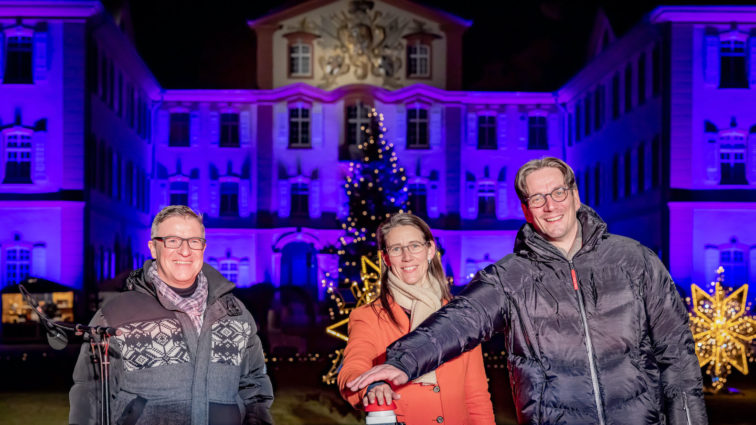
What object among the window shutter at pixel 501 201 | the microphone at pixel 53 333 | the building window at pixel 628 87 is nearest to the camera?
the microphone at pixel 53 333

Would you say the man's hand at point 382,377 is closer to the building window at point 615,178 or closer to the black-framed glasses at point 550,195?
the black-framed glasses at point 550,195

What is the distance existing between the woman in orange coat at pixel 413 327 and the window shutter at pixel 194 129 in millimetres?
32964

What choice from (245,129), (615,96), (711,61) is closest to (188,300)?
(711,61)

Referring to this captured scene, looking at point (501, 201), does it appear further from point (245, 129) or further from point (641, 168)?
point (245, 129)

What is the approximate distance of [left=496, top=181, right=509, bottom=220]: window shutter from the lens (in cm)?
3691

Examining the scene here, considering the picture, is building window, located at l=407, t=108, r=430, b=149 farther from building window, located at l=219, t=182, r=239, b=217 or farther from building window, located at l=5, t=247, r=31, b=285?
building window, located at l=5, t=247, r=31, b=285

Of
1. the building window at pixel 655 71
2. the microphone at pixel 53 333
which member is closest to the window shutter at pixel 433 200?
the building window at pixel 655 71

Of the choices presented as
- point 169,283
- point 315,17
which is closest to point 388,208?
point 315,17

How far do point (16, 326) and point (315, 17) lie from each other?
1892 centimetres

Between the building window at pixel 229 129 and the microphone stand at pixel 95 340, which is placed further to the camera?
the building window at pixel 229 129

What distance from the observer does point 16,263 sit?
83.1 feet

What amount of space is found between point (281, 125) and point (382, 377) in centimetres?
3343

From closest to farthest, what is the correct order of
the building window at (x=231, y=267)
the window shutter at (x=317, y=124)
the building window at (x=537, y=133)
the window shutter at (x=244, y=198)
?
the building window at (x=231, y=267) → the window shutter at (x=244, y=198) → the window shutter at (x=317, y=124) → the building window at (x=537, y=133)

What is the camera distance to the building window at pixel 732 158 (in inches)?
1025
